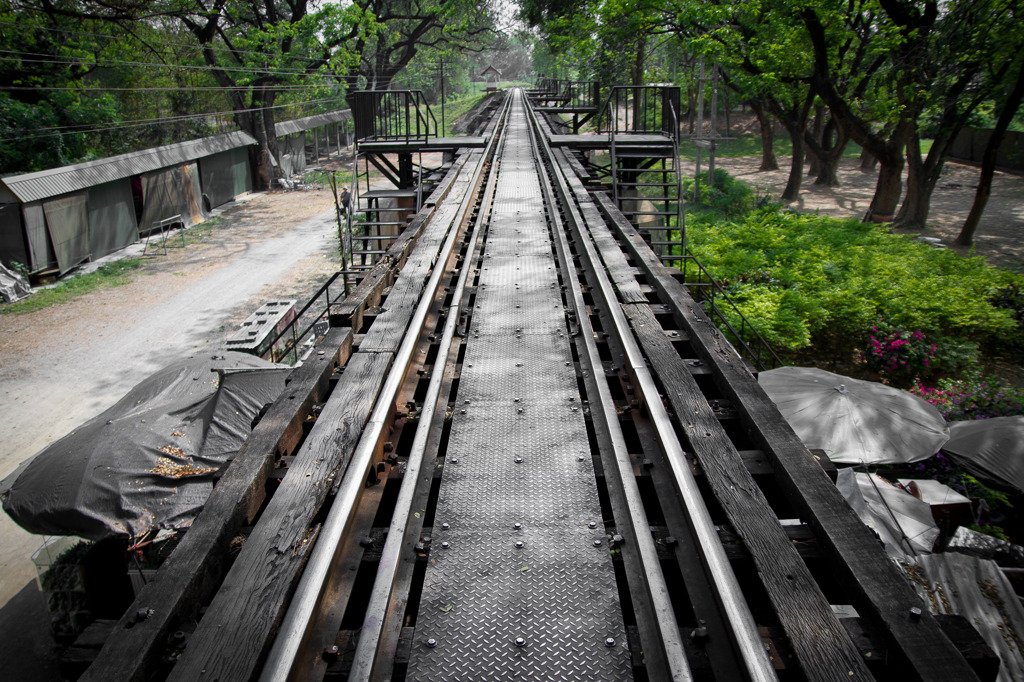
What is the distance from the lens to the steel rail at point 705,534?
2.29m

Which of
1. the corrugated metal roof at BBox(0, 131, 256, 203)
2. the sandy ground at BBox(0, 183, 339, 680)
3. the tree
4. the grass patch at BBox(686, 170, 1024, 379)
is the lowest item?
the sandy ground at BBox(0, 183, 339, 680)

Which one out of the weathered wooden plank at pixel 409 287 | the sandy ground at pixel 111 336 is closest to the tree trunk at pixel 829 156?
the sandy ground at pixel 111 336

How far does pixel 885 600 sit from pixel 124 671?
2.59m

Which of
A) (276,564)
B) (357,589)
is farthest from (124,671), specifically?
(357,589)

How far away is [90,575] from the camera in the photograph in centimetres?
753

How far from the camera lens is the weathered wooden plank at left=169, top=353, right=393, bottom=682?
88.9 inches

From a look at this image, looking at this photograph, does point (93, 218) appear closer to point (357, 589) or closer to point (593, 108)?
point (593, 108)

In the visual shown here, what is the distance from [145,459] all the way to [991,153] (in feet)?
66.6

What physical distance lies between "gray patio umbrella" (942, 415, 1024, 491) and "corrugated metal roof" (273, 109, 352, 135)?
3503cm

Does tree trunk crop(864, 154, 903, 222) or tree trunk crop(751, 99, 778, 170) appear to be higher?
tree trunk crop(751, 99, 778, 170)

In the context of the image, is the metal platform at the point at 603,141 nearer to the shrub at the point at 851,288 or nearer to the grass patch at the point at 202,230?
the shrub at the point at 851,288

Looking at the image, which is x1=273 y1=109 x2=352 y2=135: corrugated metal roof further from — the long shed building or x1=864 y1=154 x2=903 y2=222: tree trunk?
x1=864 y1=154 x2=903 y2=222: tree trunk

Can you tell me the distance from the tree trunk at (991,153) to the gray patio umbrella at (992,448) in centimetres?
1223

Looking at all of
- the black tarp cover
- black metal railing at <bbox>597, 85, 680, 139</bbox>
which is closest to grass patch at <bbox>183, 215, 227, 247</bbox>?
black metal railing at <bbox>597, 85, 680, 139</bbox>
